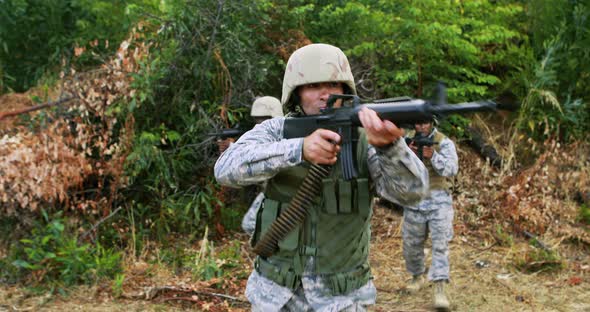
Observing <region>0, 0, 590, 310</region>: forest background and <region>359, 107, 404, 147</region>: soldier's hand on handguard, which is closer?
<region>359, 107, 404, 147</region>: soldier's hand on handguard

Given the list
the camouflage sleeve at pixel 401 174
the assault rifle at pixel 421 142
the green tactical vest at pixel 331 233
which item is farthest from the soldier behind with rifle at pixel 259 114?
the camouflage sleeve at pixel 401 174

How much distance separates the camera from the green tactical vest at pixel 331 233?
8.36 feet

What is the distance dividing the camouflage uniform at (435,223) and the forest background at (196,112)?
772 mm

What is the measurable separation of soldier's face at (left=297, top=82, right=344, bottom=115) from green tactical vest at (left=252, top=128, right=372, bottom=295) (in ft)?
0.86

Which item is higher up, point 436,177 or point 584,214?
point 436,177

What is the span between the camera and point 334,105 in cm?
262

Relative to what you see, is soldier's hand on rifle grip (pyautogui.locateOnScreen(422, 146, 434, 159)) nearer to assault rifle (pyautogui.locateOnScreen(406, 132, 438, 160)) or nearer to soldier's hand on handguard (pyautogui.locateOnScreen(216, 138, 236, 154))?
assault rifle (pyautogui.locateOnScreen(406, 132, 438, 160))

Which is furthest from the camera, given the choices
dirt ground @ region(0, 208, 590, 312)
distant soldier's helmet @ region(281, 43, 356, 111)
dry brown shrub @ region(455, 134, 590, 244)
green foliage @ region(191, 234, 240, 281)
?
dry brown shrub @ region(455, 134, 590, 244)

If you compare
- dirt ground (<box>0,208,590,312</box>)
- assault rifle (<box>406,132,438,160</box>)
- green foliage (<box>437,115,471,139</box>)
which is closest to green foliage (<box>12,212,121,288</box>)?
dirt ground (<box>0,208,590,312</box>)

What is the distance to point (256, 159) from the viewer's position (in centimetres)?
237

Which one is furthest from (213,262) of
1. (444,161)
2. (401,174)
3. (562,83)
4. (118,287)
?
(562,83)

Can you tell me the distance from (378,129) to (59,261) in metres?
4.34

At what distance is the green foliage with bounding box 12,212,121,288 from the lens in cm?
533

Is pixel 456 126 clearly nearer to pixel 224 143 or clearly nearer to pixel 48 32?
pixel 224 143
